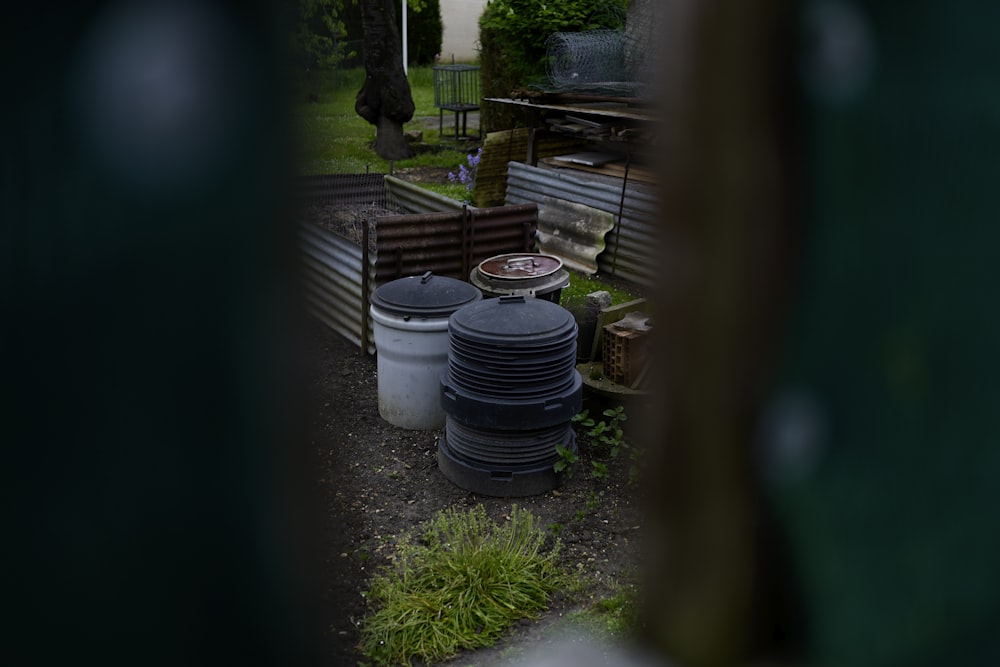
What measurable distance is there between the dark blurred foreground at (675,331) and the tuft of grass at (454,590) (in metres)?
4.04

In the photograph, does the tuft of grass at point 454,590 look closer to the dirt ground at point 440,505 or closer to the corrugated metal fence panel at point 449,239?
the dirt ground at point 440,505

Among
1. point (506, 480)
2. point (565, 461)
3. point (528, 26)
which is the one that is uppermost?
point (528, 26)

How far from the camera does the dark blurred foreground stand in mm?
274

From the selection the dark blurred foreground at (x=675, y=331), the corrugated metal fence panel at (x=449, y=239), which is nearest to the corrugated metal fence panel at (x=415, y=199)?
the corrugated metal fence panel at (x=449, y=239)

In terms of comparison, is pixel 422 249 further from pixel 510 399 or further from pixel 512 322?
pixel 510 399

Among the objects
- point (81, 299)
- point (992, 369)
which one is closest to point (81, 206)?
point (81, 299)

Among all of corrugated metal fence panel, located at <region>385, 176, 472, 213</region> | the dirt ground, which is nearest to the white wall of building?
corrugated metal fence panel, located at <region>385, 176, 472, 213</region>

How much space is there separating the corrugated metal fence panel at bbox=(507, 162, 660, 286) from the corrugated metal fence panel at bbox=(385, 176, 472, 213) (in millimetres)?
1618

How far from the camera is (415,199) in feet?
31.3

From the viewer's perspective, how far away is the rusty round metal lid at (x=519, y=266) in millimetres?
7423

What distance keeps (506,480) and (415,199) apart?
439 centimetres

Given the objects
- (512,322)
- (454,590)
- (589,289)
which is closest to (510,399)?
(512,322)

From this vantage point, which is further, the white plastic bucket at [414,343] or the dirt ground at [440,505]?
the white plastic bucket at [414,343]

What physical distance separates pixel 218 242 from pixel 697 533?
0.59 feet
